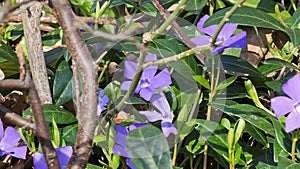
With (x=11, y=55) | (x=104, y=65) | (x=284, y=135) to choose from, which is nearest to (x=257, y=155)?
(x=284, y=135)

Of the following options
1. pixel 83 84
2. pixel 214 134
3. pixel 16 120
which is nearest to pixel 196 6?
pixel 214 134

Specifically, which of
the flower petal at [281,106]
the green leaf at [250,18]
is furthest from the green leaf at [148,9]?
the flower petal at [281,106]

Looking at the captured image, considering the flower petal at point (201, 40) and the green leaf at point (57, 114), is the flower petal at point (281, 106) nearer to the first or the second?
the flower petal at point (201, 40)

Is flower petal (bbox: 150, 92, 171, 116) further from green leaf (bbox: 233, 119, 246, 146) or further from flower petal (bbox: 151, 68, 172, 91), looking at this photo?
green leaf (bbox: 233, 119, 246, 146)

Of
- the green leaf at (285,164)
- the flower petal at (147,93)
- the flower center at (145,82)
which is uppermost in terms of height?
the flower center at (145,82)

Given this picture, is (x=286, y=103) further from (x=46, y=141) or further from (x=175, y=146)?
(x=46, y=141)

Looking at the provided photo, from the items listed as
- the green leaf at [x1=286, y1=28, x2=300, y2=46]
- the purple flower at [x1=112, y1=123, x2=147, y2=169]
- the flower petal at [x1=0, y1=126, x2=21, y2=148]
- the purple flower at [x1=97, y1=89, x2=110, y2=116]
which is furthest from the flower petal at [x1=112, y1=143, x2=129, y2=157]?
the green leaf at [x1=286, y1=28, x2=300, y2=46]

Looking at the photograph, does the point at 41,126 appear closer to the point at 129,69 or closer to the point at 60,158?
the point at 60,158
